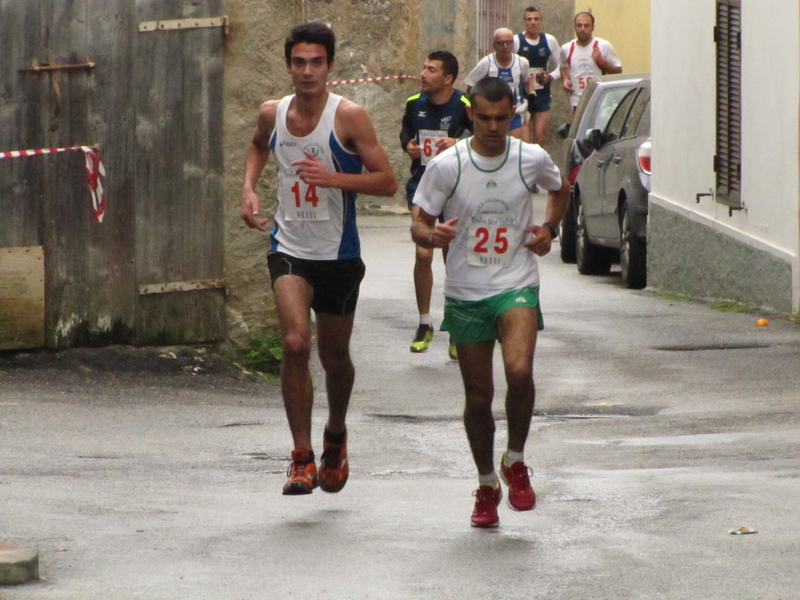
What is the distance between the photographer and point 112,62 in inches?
382

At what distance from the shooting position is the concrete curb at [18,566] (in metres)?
5.16

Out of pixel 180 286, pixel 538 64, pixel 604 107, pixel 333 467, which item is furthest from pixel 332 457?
pixel 538 64

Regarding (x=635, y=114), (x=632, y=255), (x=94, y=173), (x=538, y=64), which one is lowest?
(x=632, y=255)

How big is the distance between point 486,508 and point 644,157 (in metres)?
9.58

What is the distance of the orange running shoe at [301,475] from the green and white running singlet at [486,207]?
0.87 m

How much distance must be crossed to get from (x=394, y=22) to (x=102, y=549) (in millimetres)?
16650

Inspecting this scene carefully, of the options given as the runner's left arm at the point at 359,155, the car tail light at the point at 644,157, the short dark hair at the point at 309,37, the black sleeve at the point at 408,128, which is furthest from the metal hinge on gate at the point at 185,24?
the car tail light at the point at 644,157

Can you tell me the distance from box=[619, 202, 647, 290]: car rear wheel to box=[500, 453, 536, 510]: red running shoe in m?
9.02

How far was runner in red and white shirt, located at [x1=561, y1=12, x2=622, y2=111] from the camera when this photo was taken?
20641mm

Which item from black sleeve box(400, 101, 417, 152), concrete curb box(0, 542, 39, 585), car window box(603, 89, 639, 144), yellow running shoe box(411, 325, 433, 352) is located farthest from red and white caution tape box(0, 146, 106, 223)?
car window box(603, 89, 639, 144)

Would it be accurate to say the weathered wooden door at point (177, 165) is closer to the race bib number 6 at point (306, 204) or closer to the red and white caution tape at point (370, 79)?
the race bib number 6 at point (306, 204)

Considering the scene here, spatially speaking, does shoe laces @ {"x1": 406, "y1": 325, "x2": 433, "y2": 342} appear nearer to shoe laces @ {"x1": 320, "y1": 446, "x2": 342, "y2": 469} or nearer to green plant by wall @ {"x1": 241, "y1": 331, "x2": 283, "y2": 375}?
green plant by wall @ {"x1": 241, "y1": 331, "x2": 283, "y2": 375}

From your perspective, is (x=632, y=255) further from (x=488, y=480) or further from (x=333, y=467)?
(x=488, y=480)

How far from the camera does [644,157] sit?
1530cm
